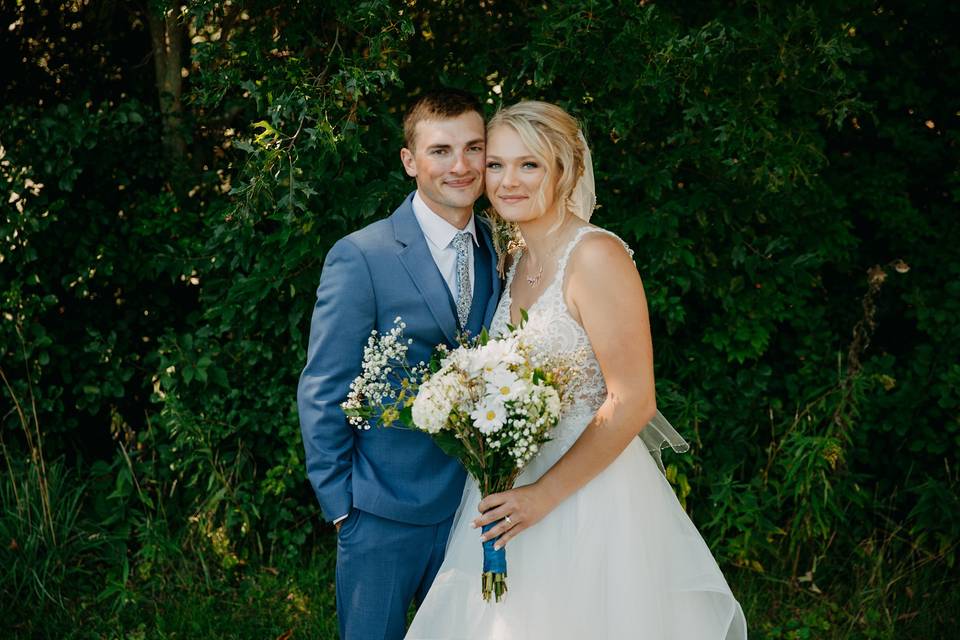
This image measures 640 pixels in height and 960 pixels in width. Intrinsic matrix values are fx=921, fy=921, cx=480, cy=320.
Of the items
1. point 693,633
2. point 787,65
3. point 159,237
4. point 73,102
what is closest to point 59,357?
point 159,237

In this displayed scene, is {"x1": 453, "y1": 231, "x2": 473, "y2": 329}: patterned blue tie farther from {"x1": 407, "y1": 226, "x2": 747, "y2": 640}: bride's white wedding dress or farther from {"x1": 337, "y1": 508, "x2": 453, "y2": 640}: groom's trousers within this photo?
{"x1": 337, "y1": 508, "x2": 453, "y2": 640}: groom's trousers

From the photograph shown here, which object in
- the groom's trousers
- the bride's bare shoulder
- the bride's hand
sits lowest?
the groom's trousers

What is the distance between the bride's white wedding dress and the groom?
143 millimetres

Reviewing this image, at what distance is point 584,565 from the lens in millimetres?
2641

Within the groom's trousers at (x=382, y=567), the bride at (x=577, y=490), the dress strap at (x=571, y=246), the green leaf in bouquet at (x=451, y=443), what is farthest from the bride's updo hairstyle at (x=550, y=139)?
the groom's trousers at (x=382, y=567)

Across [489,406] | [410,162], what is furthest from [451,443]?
[410,162]

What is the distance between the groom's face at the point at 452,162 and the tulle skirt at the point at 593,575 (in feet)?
2.58

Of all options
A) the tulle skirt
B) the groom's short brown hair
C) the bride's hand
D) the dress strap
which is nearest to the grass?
the tulle skirt

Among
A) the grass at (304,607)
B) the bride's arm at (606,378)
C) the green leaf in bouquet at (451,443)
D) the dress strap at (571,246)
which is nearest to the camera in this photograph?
the green leaf in bouquet at (451,443)

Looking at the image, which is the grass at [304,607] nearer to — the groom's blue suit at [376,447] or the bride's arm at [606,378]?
the groom's blue suit at [376,447]

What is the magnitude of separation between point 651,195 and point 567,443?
4.98 feet

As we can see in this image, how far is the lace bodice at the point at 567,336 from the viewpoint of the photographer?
105 inches

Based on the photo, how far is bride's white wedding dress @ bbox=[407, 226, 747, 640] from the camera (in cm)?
262

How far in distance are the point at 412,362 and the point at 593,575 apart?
0.82 meters
